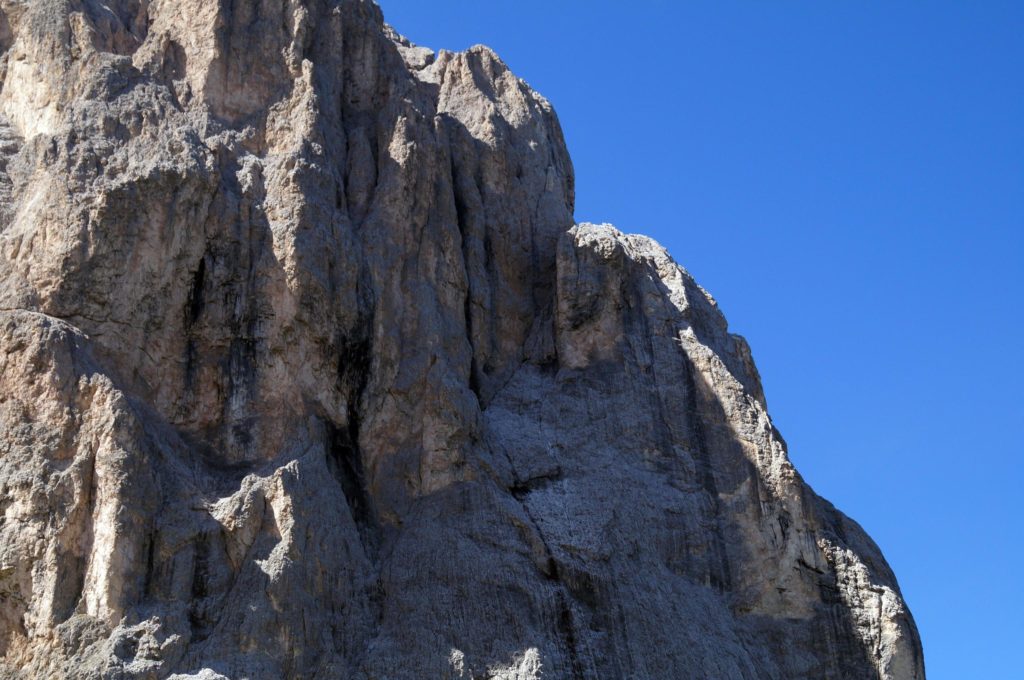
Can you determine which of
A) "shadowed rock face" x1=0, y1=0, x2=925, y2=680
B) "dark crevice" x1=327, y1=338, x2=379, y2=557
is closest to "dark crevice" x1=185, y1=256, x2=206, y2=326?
"shadowed rock face" x1=0, y1=0, x2=925, y2=680

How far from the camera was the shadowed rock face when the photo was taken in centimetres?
2712

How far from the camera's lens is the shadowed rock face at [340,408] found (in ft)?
89.0

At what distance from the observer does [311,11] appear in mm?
36500

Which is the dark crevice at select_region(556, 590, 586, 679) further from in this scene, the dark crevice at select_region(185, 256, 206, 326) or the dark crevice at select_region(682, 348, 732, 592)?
the dark crevice at select_region(185, 256, 206, 326)

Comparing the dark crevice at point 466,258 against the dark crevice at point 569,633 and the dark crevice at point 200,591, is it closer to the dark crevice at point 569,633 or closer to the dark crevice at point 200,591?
the dark crevice at point 569,633

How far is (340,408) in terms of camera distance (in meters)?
31.1

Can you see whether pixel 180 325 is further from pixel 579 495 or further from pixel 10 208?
pixel 579 495

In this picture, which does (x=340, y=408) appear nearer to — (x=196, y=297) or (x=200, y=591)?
(x=196, y=297)

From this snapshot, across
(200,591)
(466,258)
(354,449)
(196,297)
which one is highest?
(466,258)

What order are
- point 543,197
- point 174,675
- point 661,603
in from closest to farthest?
point 174,675, point 661,603, point 543,197

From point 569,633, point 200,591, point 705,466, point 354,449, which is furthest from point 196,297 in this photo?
point 705,466

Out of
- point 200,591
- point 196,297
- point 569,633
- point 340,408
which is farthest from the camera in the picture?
point 340,408

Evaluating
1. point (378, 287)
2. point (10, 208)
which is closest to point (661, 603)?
point (378, 287)

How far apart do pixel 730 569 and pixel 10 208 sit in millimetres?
15252
